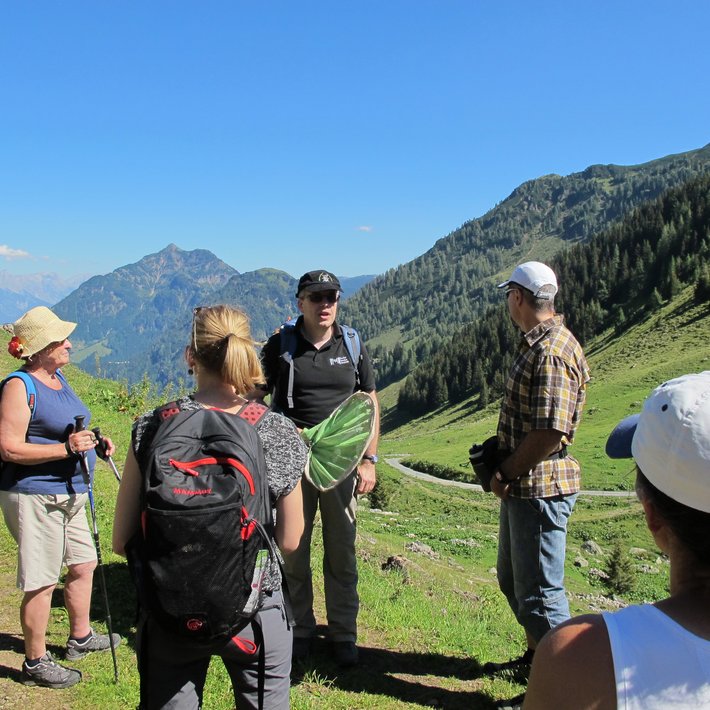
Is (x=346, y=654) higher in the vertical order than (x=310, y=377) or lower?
lower

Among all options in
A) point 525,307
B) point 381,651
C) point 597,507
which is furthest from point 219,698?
point 597,507

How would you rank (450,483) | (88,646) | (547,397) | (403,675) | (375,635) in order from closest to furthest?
(547,397), (403,675), (88,646), (375,635), (450,483)

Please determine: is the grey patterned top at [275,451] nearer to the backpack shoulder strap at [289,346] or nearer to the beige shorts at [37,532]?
the backpack shoulder strap at [289,346]

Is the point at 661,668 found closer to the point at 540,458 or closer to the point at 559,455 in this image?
the point at 540,458

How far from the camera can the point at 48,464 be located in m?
4.67

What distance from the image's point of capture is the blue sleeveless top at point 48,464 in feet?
15.0

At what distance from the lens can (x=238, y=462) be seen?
2605 mm

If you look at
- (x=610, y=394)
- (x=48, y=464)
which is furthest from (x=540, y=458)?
(x=610, y=394)

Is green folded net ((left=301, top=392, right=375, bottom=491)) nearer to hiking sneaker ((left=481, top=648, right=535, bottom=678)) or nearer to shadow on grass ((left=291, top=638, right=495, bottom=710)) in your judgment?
shadow on grass ((left=291, top=638, right=495, bottom=710))

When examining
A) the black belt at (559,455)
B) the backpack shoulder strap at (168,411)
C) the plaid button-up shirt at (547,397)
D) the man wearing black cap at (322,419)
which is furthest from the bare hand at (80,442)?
the black belt at (559,455)

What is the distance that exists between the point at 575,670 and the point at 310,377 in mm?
3746

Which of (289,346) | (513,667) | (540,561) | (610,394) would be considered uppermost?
(289,346)

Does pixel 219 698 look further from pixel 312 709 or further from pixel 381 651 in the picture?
pixel 381 651

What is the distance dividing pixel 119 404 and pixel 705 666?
58.4ft
